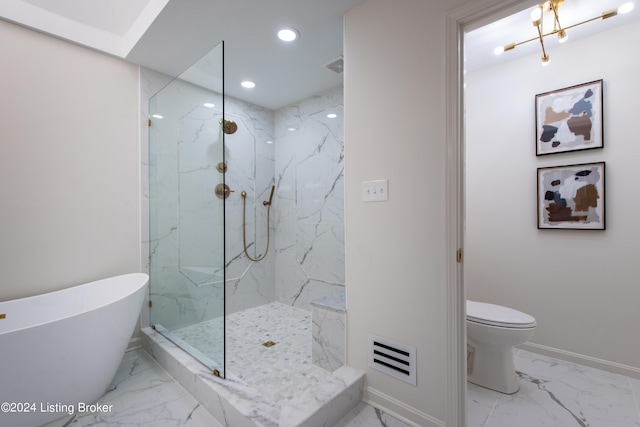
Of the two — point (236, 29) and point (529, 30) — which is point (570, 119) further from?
point (236, 29)

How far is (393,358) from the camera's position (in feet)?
4.99

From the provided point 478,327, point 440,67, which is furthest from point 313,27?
point 478,327

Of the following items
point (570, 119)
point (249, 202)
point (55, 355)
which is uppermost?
point (570, 119)

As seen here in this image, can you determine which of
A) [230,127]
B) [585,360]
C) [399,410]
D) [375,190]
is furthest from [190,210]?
[585,360]

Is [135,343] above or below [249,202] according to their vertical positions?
below

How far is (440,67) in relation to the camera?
1349 millimetres

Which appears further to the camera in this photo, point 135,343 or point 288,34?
point 135,343

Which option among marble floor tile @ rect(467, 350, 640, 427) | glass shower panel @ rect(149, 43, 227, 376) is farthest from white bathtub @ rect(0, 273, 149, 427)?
marble floor tile @ rect(467, 350, 640, 427)

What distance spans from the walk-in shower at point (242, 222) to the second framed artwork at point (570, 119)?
1.68m

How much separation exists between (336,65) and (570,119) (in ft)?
6.00

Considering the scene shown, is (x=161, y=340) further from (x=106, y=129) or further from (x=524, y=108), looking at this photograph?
(x=524, y=108)

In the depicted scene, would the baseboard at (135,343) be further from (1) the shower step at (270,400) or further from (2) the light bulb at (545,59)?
(2) the light bulb at (545,59)

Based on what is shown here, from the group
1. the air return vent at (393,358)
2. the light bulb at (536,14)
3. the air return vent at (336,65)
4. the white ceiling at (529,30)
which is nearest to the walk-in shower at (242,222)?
the air return vent at (336,65)

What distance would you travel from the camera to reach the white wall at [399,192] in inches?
53.8
